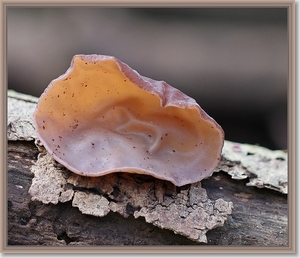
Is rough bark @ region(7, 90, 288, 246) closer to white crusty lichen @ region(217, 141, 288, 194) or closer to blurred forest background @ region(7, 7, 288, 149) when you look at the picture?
white crusty lichen @ region(217, 141, 288, 194)

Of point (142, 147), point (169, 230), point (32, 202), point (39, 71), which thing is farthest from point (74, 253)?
point (39, 71)

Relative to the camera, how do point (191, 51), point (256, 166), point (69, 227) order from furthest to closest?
1. point (191, 51)
2. point (256, 166)
3. point (69, 227)

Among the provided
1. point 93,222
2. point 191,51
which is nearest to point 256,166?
point 93,222

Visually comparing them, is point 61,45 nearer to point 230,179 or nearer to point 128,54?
point 128,54

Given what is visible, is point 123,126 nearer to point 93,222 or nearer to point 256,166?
point 93,222

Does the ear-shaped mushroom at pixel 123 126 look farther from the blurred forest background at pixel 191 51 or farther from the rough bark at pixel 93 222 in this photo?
the blurred forest background at pixel 191 51

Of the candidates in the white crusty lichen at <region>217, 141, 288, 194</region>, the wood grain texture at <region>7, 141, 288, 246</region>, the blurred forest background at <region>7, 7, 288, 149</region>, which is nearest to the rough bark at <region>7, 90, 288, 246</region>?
the wood grain texture at <region>7, 141, 288, 246</region>
